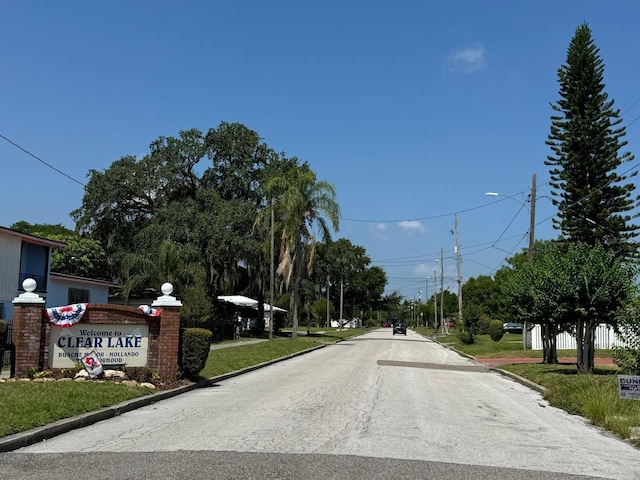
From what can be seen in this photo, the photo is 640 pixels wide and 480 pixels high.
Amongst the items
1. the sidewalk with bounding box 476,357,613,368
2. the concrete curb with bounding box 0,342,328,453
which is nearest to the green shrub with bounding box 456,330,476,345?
the sidewalk with bounding box 476,357,613,368

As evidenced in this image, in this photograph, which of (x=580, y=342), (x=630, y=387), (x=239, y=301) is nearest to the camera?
(x=630, y=387)

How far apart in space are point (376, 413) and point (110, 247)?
41.4m

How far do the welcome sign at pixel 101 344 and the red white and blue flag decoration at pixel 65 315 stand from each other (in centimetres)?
14

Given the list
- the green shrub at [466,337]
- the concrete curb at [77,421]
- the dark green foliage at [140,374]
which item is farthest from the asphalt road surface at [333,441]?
the green shrub at [466,337]

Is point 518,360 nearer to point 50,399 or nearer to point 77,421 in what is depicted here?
point 50,399

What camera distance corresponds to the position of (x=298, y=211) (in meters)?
43.1

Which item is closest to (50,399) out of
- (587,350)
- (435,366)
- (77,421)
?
(77,421)

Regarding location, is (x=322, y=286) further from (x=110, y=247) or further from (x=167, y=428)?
Result: (x=167, y=428)

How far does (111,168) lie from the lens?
4959 centimetres

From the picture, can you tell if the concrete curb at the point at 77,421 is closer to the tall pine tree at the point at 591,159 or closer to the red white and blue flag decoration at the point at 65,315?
the red white and blue flag decoration at the point at 65,315

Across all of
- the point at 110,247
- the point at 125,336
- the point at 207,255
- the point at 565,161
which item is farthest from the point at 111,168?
the point at 125,336

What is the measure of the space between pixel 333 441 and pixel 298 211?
3452cm

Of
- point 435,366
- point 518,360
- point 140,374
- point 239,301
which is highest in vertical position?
point 239,301

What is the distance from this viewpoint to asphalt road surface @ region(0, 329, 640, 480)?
7.25 m
